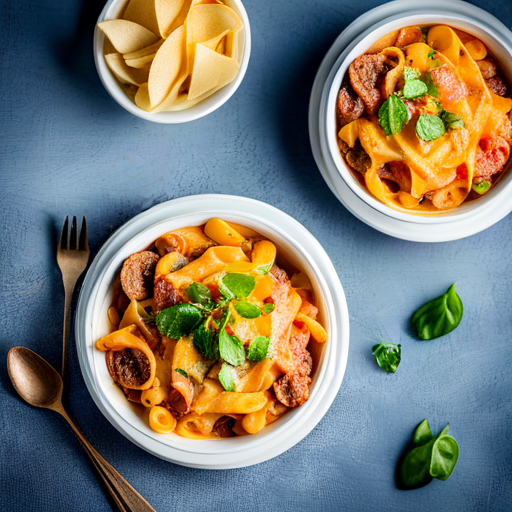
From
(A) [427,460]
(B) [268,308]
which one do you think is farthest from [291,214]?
(A) [427,460]

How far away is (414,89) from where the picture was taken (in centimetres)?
245

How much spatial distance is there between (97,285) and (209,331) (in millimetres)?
591

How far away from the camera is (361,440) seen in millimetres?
3000

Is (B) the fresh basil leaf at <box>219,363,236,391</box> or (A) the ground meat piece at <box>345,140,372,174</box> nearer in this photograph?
(B) the fresh basil leaf at <box>219,363,236,391</box>

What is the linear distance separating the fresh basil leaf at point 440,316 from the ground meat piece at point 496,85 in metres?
1.12

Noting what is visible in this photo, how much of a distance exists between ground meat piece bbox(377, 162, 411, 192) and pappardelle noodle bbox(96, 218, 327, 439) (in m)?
0.75

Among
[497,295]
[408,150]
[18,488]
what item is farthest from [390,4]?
[18,488]

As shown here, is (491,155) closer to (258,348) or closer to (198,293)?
(258,348)

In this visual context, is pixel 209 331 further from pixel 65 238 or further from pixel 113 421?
pixel 65 238

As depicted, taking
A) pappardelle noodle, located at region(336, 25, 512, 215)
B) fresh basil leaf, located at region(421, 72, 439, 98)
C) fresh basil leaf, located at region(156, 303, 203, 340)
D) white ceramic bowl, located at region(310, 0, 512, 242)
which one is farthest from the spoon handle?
fresh basil leaf, located at region(421, 72, 439, 98)

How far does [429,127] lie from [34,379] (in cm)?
252

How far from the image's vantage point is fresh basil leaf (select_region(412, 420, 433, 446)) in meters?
2.99

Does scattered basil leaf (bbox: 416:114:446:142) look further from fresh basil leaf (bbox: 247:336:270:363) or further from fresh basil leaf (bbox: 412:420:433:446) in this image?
fresh basil leaf (bbox: 412:420:433:446)

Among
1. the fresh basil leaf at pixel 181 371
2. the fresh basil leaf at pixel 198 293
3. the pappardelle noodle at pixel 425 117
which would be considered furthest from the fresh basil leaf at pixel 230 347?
the pappardelle noodle at pixel 425 117
